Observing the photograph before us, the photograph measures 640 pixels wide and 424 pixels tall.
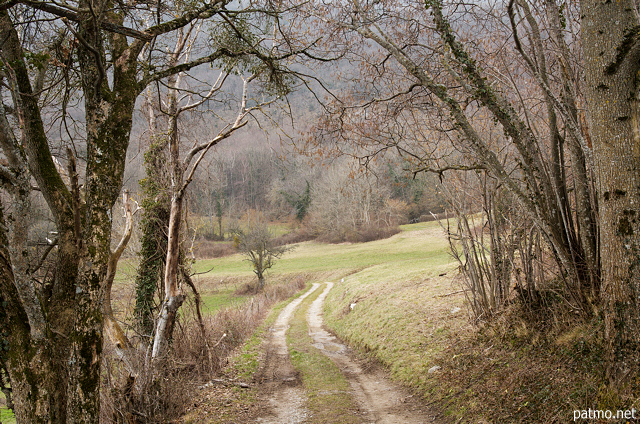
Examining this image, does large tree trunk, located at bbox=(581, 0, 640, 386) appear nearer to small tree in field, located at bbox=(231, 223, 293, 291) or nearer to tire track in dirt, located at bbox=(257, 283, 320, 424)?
tire track in dirt, located at bbox=(257, 283, 320, 424)

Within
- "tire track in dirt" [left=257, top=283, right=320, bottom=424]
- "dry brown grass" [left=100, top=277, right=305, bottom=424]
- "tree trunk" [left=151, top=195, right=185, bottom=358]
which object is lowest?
"tire track in dirt" [left=257, top=283, right=320, bottom=424]

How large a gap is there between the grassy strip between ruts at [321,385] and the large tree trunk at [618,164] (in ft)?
12.8

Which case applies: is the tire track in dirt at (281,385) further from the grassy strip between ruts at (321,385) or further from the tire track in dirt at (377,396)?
the tire track in dirt at (377,396)

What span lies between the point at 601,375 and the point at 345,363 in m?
7.04

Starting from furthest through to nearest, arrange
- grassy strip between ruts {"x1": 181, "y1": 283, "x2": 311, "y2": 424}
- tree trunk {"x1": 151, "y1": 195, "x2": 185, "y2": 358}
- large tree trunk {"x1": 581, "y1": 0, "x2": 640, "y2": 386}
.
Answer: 1. tree trunk {"x1": 151, "y1": 195, "x2": 185, "y2": 358}
2. grassy strip between ruts {"x1": 181, "y1": 283, "x2": 311, "y2": 424}
3. large tree trunk {"x1": 581, "y1": 0, "x2": 640, "y2": 386}

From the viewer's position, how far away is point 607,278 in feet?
13.0

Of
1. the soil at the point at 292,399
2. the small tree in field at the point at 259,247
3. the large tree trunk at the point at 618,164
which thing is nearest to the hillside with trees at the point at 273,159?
the large tree trunk at the point at 618,164

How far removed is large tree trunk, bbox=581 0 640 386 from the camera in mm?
3684

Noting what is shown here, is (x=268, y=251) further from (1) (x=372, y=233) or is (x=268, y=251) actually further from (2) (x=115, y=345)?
(2) (x=115, y=345)

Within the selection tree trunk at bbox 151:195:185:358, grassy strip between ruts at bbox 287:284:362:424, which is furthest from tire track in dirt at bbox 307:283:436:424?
tree trunk at bbox 151:195:185:358

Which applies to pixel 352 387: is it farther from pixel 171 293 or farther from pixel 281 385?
pixel 171 293

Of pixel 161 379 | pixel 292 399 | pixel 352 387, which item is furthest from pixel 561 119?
pixel 161 379

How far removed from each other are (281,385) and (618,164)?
7.60 m

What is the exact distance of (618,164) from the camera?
12.3 feet
